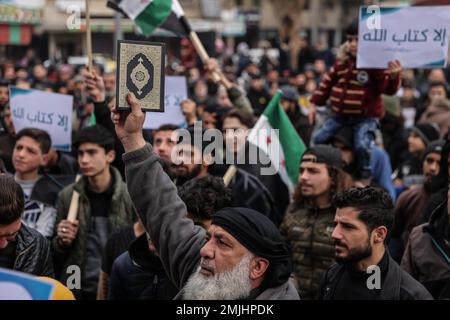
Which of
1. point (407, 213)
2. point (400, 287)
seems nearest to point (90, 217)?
point (407, 213)

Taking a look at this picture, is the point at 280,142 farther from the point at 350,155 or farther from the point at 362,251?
the point at 362,251

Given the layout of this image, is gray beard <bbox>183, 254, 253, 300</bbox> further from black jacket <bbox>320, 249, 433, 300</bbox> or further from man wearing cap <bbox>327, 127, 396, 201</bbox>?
man wearing cap <bbox>327, 127, 396, 201</bbox>

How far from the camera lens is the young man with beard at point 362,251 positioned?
4.12m

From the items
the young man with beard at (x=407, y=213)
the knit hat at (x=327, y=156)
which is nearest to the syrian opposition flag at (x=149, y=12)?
the knit hat at (x=327, y=156)

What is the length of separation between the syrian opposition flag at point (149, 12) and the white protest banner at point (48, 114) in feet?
3.21

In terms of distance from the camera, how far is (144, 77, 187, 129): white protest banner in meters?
Answer: 8.03

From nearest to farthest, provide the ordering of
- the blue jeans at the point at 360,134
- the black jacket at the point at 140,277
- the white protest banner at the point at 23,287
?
the white protest banner at the point at 23,287 < the black jacket at the point at 140,277 < the blue jeans at the point at 360,134

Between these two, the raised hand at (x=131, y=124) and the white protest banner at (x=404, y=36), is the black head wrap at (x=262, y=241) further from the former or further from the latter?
the white protest banner at (x=404, y=36)

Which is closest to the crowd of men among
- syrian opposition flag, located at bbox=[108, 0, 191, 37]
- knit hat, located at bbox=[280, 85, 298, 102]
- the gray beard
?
the gray beard

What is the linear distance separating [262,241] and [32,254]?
4.02ft
